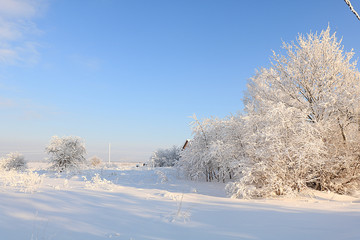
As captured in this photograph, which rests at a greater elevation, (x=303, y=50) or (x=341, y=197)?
(x=303, y=50)

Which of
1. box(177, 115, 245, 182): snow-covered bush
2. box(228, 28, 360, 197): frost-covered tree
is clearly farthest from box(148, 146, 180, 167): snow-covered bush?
box(228, 28, 360, 197): frost-covered tree

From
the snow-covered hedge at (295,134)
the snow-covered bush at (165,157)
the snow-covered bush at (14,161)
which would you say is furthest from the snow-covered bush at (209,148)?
the snow-covered bush at (14,161)

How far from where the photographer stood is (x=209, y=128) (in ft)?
44.5

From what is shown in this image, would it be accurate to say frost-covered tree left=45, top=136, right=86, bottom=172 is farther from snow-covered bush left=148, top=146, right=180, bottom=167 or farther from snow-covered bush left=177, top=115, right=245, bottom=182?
snow-covered bush left=177, top=115, right=245, bottom=182

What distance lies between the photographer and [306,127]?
9.01 meters

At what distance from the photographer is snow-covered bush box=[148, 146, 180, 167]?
1083 inches

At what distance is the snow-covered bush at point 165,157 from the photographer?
27.5m

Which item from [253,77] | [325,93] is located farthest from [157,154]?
[325,93]

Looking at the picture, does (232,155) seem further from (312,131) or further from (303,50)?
(303,50)

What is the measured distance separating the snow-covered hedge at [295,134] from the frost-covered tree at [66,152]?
1335cm

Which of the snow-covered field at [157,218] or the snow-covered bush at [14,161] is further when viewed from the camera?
the snow-covered bush at [14,161]

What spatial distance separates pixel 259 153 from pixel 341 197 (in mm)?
3715

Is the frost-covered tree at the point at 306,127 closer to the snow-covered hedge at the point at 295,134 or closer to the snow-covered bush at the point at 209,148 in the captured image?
the snow-covered hedge at the point at 295,134

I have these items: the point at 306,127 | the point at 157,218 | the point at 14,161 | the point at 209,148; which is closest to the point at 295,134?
the point at 306,127
